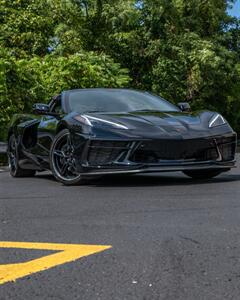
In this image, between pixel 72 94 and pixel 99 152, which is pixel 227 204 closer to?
pixel 99 152

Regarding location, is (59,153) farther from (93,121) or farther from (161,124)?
(161,124)

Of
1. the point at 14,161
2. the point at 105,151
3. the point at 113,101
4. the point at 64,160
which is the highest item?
the point at 113,101

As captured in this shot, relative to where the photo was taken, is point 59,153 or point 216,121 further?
point 59,153

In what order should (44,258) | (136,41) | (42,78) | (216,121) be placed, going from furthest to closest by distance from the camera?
1. (136,41)
2. (42,78)
3. (216,121)
4. (44,258)

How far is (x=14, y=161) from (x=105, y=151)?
288cm

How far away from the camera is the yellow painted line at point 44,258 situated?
3.54 m

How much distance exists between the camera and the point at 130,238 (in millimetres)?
4379

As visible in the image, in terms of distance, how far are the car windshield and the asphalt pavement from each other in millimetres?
1010

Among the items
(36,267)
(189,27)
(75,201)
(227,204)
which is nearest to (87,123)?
(75,201)

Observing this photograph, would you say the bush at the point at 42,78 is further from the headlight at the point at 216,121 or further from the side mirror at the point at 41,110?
the headlight at the point at 216,121

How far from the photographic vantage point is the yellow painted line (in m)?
3.54

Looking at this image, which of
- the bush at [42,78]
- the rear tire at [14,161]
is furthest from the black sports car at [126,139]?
the bush at [42,78]

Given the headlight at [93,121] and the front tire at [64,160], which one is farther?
the front tire at [64,160]

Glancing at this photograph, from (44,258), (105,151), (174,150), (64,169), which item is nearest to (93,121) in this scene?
(105,151)
